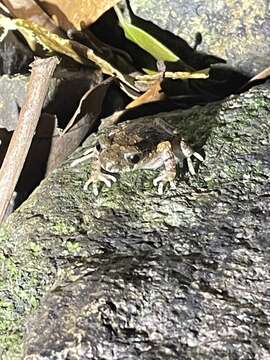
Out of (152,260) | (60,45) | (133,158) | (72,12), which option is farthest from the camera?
(72,12)

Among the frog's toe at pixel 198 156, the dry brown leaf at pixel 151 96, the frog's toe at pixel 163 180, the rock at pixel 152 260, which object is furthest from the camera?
the dry brown leaf at pixel 151 96

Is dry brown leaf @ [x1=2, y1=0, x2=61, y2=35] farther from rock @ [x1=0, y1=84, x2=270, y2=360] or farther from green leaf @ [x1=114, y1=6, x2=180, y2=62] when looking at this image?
rock @ [x1=0, y1=84, x2=270, y2=360]

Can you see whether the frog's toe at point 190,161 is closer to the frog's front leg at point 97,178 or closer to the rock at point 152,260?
the rock at point 152,260

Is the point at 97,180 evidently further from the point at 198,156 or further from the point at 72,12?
the point at 72,12

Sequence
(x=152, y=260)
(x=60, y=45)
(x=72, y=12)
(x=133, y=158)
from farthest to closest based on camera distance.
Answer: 1. (x=72, y=12)
2. (x=60, y=45)
3. (x=133, y=158)
4. (x=152, y=260)

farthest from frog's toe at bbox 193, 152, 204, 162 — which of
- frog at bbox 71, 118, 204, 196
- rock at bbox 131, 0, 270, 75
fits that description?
rock at bbox 131, 0, 270, 75

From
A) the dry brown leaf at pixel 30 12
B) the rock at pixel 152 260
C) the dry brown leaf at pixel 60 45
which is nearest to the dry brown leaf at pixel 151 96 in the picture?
the dry brown leaf at pixel 60 45

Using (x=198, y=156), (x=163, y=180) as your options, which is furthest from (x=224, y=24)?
(x=163, y=180)
